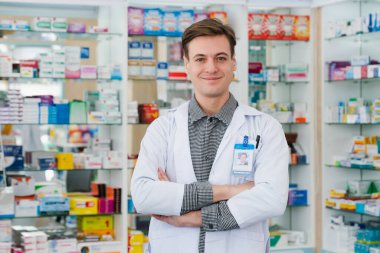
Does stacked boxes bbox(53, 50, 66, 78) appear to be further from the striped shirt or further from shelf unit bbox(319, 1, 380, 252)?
the striped shirt

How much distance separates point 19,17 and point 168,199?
4.02 meters

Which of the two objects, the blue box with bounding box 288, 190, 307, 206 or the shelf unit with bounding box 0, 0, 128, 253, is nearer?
the shelf unit with bounding box 0, 0, 128, 253

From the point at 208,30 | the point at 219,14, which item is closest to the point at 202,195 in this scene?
the point at 208,30

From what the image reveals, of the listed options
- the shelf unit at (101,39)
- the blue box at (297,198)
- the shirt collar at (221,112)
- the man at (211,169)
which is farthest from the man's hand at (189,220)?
the blue box at (297,198)

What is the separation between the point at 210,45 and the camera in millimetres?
2963

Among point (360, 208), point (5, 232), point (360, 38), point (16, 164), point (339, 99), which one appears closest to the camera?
point (5, 232)

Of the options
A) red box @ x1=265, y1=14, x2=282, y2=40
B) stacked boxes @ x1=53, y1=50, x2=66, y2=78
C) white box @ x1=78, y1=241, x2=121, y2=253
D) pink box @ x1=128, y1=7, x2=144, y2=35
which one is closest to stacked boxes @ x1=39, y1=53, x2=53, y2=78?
stacked boxes @ x1=53, y1=50, x2=66, y2=78

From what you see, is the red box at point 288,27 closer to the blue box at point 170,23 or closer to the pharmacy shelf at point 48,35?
the blue box at point 170,23

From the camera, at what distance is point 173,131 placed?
308 centimetres

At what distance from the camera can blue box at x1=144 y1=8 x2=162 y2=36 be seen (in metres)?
6.58

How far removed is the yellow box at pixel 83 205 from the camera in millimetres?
6324

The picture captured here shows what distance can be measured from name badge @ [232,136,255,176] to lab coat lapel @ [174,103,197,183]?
0.19 meters

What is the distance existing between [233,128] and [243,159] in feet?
0.50

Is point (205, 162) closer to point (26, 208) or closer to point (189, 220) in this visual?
point (189, 220)
